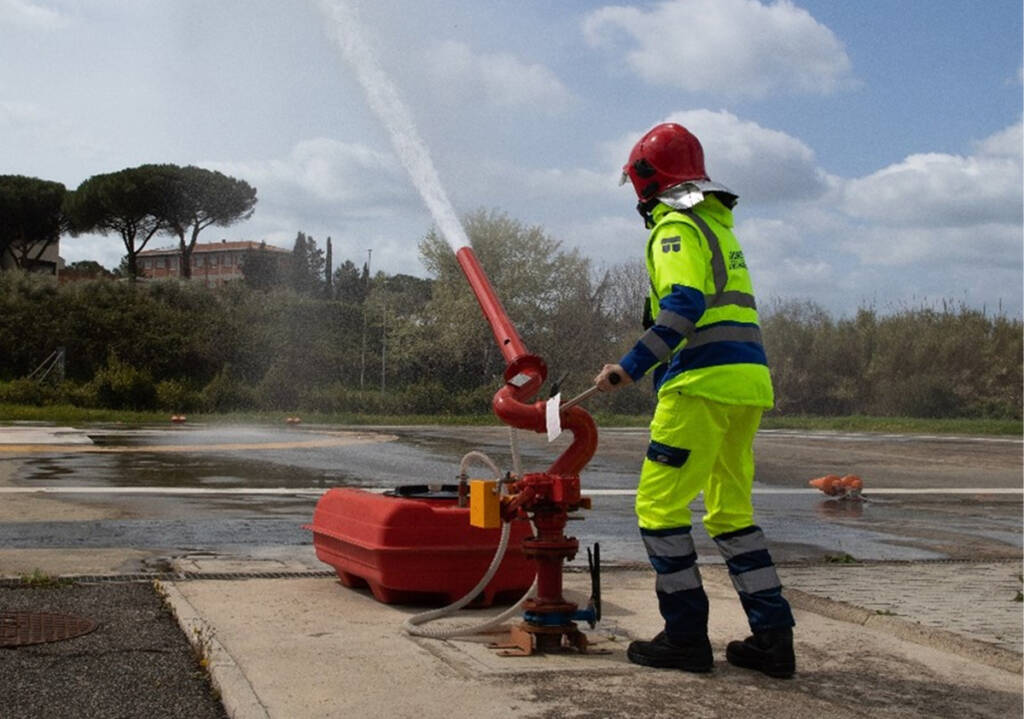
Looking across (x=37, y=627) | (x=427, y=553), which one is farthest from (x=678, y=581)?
(x=37, y=627)

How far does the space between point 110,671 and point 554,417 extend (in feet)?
6.38

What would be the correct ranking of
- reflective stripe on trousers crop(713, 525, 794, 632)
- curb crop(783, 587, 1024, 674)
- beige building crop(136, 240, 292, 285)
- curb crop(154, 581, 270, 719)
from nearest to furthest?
curb crop(154, 581, 270, 719), reflective stripe on trousers crop(713, 525, 794, 632), curb crop(783, 587, 1024, 674), beige building crop(136, 240, 292, 285)

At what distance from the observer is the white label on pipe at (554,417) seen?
4582 mm

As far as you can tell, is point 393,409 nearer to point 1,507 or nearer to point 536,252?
point 536,252

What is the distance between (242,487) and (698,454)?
8446 millimetres

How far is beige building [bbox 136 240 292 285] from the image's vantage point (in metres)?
56.9

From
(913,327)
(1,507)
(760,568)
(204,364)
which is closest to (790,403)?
(913,327)

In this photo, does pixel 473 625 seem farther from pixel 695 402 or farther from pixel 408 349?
pixel 408 349

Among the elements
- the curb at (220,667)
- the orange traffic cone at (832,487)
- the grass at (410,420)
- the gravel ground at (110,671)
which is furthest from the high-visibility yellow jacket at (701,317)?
the grass at (410,420)

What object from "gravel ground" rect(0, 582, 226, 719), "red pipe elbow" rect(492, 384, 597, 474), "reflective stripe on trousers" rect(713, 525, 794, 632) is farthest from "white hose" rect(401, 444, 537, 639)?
"gravel ground" rect(0, 582, 226, 719)

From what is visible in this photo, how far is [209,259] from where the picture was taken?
210 feet

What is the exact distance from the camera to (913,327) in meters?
39.2

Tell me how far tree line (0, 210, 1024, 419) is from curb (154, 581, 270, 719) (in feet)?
83.7

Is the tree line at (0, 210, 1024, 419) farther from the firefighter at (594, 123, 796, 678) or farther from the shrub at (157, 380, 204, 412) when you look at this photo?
the firefighter at (594, 123, 796, 678)
